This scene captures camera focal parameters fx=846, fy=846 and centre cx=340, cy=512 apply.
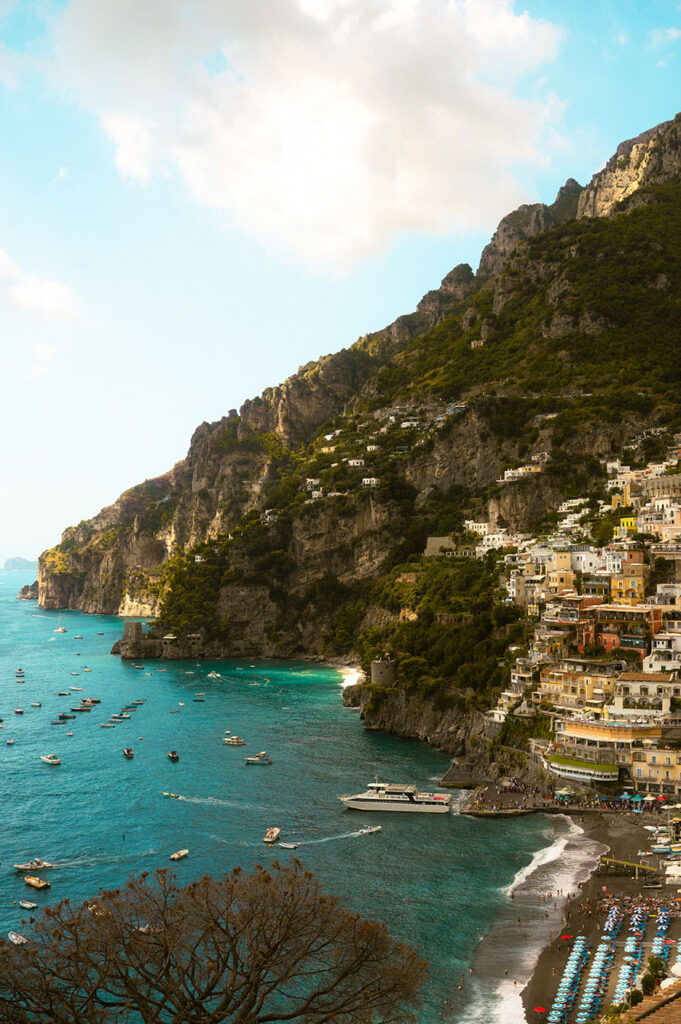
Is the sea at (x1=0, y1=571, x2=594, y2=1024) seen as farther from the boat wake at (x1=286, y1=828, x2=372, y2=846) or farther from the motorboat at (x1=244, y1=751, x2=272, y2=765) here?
the motorboat at (x1=244, y1=751, x2=272, y2=765)

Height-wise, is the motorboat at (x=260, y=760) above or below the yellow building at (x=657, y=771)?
below

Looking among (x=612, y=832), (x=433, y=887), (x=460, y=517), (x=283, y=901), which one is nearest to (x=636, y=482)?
(x=460, y=517)

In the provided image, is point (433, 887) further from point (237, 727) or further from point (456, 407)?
point (456, 407)

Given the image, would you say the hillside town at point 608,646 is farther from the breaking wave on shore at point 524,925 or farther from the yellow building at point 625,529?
the breaking wave on shore at point 524,925

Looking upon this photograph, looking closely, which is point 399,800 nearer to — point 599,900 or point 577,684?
point 577,684

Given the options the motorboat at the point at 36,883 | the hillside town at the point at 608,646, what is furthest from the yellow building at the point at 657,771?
the motorboat at the point at 36,883

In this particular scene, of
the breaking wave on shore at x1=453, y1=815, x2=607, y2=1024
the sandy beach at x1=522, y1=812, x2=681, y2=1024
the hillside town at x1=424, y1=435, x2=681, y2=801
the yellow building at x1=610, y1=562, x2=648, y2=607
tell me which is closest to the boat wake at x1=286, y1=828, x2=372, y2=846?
the breaking wave on shore at x1=453, y1=815, x2=607, y2=1024
